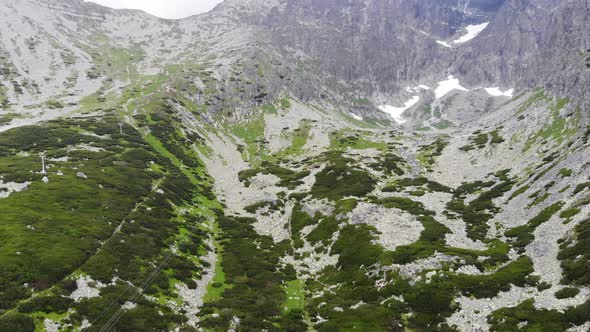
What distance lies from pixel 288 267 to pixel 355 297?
1350cm

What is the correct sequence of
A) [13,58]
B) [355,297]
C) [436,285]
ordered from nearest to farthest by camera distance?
[436,285], [355,297], [13,58]

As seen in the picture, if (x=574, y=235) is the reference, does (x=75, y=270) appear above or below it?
below

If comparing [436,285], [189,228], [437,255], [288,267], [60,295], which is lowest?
[60,295]

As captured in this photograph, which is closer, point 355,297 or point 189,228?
point 355,297

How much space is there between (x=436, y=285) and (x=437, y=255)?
6.51 m

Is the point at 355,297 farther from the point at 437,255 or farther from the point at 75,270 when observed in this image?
the point at 75,270

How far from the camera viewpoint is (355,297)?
38.5 meters

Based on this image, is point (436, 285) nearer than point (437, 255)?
Yes

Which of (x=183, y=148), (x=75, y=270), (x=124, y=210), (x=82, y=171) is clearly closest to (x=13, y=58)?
(x=183, y=148)

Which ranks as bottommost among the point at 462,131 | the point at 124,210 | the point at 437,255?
the point at 124,210

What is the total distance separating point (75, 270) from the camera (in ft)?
116

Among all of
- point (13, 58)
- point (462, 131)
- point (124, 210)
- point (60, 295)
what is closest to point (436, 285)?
point (60, 295)

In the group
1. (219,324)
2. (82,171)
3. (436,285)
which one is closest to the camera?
(219,324)

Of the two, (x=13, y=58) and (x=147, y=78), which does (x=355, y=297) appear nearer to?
(x=147, y=78)
